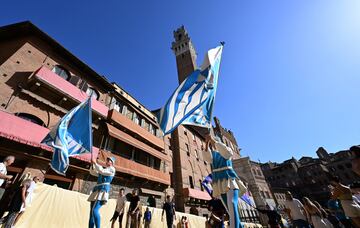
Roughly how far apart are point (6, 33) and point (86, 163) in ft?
34.1

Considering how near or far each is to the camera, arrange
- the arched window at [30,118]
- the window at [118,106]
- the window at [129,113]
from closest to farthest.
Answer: the arched window at [30,118] < the window at [118,106] < the window at [129,113]

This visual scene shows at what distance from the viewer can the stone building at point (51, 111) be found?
8.62m

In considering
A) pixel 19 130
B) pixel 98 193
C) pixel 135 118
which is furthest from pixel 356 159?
pixel 135 118

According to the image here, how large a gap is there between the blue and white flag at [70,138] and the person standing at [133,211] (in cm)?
348

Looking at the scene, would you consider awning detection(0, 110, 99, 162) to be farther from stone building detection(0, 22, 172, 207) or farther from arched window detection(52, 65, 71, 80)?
arched window detection(52, 65, 71, 80)

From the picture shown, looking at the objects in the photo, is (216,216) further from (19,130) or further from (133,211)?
(19,130)

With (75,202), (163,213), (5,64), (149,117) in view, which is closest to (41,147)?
(75,202)

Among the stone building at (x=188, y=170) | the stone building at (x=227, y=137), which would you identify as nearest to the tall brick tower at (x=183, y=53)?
the stone building at (x=227, y=137)

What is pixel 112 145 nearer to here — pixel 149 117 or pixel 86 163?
pixel 86 163

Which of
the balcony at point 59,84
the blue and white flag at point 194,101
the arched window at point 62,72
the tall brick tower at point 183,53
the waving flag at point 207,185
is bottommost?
the waving flag at point 207,185

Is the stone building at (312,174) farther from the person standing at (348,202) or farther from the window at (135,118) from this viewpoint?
the person standing at (348,202)

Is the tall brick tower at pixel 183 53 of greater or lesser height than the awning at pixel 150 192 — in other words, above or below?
above

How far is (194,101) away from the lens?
444 cm

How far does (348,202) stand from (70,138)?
6.83 meters
